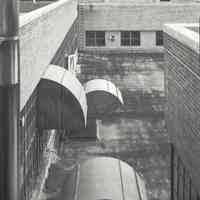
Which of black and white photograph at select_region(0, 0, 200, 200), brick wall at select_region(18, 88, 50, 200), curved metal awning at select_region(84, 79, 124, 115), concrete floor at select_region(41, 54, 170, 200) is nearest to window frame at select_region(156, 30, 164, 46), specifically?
concrete floor at select_region(41, 54, 170, 200)

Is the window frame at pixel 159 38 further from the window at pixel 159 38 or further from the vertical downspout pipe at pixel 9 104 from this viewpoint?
the vertical downspout pipe at pixel 9 104

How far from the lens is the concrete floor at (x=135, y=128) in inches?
746

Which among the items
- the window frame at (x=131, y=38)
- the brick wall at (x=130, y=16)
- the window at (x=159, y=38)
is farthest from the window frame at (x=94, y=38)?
the window at (x=159, y=38)

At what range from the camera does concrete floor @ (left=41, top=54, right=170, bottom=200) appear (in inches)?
746

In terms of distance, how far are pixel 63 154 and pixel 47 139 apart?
324 centimetres

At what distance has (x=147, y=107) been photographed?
26.4 m

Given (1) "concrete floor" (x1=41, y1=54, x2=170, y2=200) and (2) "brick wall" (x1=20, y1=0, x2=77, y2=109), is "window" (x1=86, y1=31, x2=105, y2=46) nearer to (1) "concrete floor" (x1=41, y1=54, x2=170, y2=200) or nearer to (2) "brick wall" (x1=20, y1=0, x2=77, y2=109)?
(1) "concrete floor" (x1=41, y1=54, x2=170, y2=200)

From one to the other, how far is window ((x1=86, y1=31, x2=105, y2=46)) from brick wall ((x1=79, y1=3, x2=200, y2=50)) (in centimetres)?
36

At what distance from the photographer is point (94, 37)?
3894 centimetres

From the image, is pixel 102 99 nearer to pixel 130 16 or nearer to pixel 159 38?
pixel 130 16

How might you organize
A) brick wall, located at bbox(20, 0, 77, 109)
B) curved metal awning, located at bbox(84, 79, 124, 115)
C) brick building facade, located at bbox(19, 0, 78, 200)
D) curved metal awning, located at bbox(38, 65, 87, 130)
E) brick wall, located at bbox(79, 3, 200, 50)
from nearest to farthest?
brick wall, located at bbox(20, 0, 77, 109), brick building facade, located at bbox(19, 0, 78, 200), curved metal awning, located at bbox(38, 65, 87, 130), curved metal awning, located at bbox(84, 79, 124, 115), brick wall, located at bbox(79, 3, 200, 50)

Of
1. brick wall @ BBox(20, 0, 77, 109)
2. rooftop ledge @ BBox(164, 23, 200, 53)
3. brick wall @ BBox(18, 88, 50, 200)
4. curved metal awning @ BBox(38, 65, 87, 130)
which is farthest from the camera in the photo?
curved metal awning @ BBox(38, 65, 87, 130)

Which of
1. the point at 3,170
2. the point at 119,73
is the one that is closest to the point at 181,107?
the point at 3,170

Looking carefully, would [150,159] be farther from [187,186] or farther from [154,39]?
[154,39]
